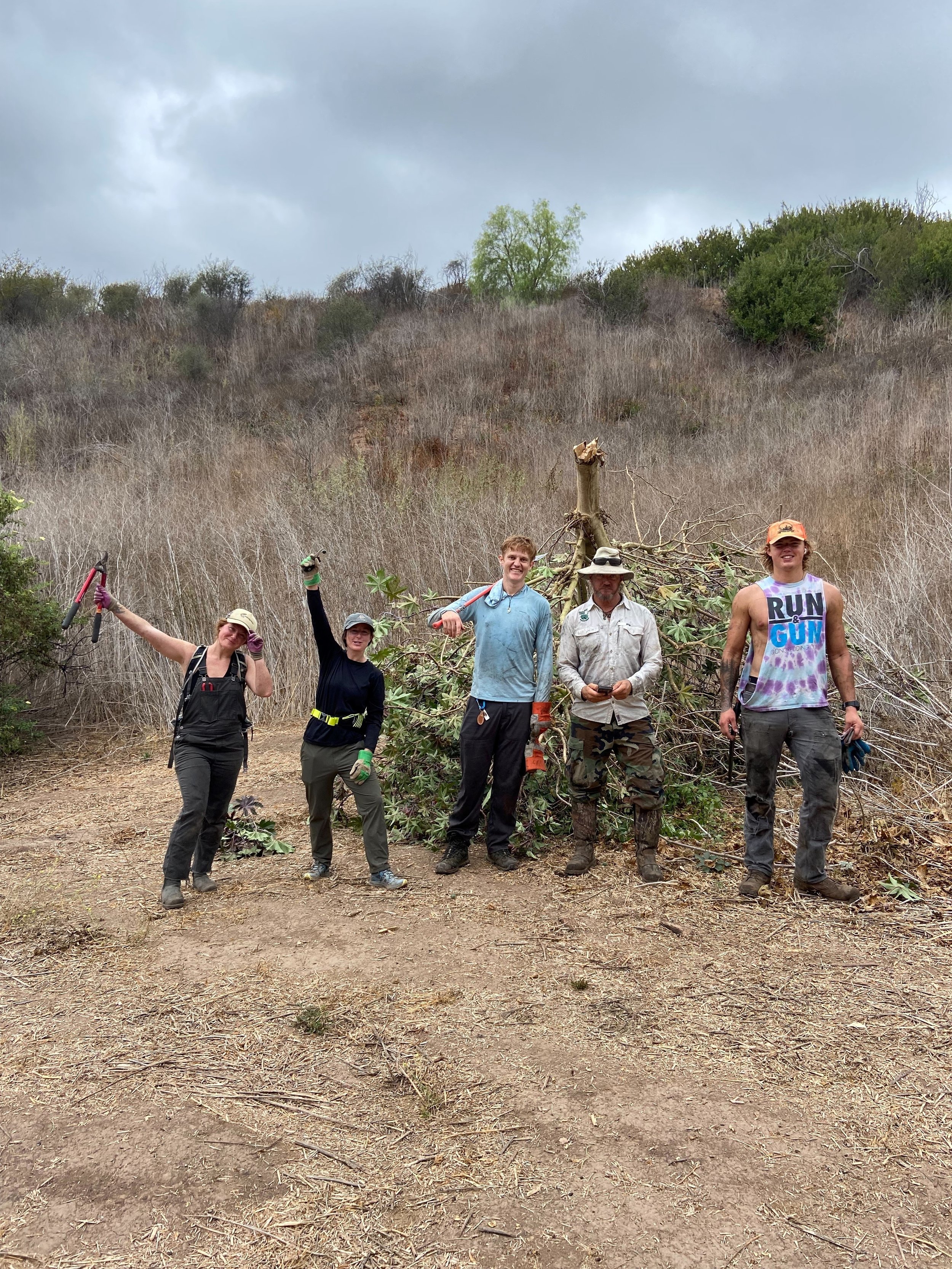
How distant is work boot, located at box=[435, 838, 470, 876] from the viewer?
5.09 metres

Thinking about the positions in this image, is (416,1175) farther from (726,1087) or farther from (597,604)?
(597,604)

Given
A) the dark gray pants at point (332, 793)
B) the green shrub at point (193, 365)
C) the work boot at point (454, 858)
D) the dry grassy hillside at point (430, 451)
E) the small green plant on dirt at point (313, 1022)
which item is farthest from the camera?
the green shrub at point (193, 365)

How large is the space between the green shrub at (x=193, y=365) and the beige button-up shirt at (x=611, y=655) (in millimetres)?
16688

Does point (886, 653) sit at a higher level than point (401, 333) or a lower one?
lower

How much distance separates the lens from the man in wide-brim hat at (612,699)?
4707 mm

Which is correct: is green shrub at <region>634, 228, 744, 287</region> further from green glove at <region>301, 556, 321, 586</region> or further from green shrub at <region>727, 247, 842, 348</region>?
green glove at <region>301, 556, 321, 586</region>

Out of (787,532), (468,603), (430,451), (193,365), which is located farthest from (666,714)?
(193,365)

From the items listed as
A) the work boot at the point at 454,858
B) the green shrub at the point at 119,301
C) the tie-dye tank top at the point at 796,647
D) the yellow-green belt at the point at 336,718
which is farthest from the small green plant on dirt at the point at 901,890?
the green shrub at the point at 119,301

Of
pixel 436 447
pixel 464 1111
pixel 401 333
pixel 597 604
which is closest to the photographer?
pixel 464 1111

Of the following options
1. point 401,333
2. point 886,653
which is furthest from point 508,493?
point 401,333

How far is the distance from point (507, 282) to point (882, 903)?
2241 centimetres

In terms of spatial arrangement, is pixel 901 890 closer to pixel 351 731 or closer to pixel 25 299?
pixel 351 731

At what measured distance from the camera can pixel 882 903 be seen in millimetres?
4430

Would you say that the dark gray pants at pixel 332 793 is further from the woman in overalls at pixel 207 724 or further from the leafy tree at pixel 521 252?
the leafy tree at pixel 521 252
